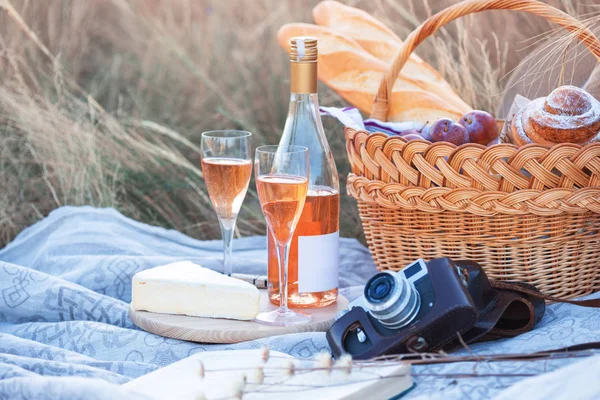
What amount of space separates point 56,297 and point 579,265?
3.49 feet

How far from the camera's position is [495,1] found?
163 cm

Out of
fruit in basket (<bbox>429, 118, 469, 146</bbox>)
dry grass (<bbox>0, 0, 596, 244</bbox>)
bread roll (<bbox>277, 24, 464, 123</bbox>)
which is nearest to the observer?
fruit in basket (<bbox>429, 118, 469, 146</bbox>)

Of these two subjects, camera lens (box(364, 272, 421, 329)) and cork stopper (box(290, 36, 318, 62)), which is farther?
cork stopper (box(290, 36, 318, 62))

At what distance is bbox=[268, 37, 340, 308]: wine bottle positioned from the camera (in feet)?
4.90

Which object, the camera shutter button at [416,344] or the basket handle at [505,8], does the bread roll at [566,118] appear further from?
the camera shutter button at [416,344]

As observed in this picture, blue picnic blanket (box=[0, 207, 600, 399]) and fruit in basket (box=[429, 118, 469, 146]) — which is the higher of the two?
fruit in basket (box=[429, 118, 469, 146])

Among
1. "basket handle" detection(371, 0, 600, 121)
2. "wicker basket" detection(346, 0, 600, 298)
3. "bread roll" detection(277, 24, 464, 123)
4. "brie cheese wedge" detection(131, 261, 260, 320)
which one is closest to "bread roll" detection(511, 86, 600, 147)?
"wicker basket" detection(346, 0, 600, 298)

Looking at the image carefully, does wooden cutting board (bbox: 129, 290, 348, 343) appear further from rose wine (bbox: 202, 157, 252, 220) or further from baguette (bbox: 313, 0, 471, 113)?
baguette (bbox: 313, 0, 471, 113)

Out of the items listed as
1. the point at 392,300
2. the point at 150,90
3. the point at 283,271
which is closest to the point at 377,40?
the point at 283,271

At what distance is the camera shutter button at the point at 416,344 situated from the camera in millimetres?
1193

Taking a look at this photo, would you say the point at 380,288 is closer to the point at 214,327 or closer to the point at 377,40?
the point at 214,327

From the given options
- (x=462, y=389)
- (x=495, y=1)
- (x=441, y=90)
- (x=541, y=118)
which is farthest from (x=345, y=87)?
(x=462, y=389)

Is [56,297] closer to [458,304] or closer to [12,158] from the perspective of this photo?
[458,304]

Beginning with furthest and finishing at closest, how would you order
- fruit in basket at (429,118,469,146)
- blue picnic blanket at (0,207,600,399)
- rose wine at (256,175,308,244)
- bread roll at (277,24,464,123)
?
bread roll at (277,24,464,123) < fruit in basket at (429,118,469,146) < rose wine at (256,175,308,244) < blue picnic blanket at (0,207,600,399)
